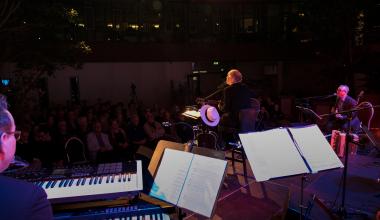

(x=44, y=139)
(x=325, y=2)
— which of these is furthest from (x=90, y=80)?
(x=325, y=2)

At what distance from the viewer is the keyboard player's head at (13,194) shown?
4.16 ft

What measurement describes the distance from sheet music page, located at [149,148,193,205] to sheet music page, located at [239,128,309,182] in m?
0.80

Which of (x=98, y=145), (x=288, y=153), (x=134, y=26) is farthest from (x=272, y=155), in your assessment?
(x=134, y=26)

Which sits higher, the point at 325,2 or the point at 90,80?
the point at 325,2

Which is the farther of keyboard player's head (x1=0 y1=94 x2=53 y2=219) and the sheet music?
the sheet music

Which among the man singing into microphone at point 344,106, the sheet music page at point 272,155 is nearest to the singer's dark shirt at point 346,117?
the man singing into microphone at point 344,106

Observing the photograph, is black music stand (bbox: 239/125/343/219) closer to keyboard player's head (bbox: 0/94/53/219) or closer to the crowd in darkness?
keyboard player's head (bbox: 0/94/53/219)

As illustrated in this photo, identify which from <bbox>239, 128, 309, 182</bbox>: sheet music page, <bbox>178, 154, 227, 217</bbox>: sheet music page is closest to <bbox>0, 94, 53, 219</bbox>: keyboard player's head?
<bbox>178, 154, 227, 217</bbox>: sheet music page

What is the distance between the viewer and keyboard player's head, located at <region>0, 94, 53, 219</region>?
1269 millimetres

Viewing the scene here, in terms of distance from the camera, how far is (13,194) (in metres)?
1.29

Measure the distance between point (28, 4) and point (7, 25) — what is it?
0.56m

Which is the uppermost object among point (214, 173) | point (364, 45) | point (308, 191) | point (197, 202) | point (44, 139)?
point (364, 45)

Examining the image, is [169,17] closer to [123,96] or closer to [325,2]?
[123,96]

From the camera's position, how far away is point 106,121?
7.59 meters
